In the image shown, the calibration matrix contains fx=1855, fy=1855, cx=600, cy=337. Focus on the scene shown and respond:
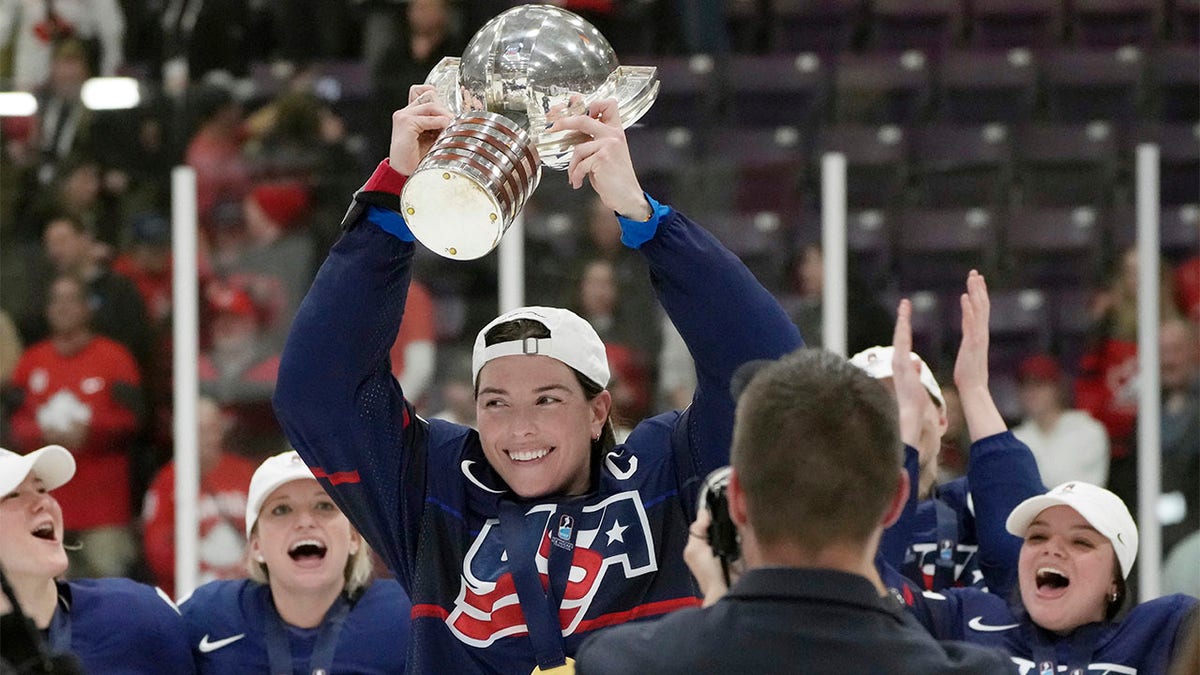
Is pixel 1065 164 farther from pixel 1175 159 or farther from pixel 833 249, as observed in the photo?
pixel 833 249

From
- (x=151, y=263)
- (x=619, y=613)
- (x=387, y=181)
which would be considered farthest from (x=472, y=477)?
(x=151, y=263)

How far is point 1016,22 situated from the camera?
6.77 m

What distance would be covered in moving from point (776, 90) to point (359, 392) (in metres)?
3.79

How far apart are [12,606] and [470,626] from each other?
61cm

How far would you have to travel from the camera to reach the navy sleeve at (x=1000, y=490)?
3404 mm

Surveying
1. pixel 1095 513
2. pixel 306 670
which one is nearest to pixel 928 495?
pixel 1095 513

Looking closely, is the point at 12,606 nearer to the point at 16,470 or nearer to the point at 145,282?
the point at 16,470

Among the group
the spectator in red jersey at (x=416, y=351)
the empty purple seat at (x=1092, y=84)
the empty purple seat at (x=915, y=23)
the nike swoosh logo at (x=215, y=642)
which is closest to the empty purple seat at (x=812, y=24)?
the empty purple seat at (x=915, y=23)

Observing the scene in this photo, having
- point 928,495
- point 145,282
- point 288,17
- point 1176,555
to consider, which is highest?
point 288,17

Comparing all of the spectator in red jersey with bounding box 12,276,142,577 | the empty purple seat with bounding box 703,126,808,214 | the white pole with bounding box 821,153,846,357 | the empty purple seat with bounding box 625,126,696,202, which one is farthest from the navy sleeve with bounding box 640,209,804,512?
the spectator in red jersey with bounding box 12,276,142,577

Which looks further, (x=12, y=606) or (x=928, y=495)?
(x=928, y=495)

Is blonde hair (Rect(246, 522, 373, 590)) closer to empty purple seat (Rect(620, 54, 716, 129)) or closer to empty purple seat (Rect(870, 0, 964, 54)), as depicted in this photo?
empty purple seat (Rect(620, 54, 716, 129))

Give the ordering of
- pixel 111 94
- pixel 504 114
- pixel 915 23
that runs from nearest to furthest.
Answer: pixel 504 114
pixel 111 94
pixel 915 23

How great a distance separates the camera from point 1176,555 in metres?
5.04
